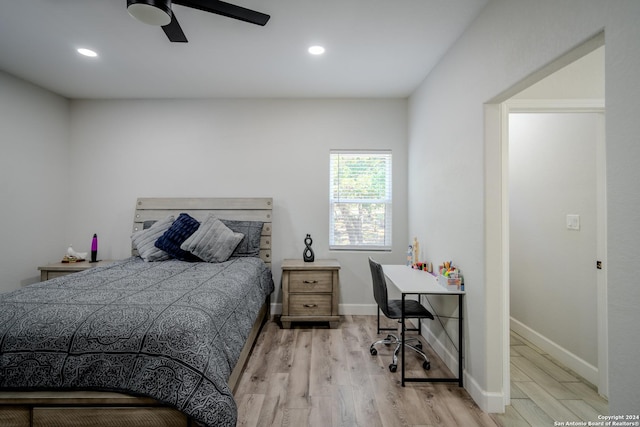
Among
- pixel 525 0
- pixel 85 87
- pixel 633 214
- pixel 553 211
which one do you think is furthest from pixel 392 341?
pixel 85 87

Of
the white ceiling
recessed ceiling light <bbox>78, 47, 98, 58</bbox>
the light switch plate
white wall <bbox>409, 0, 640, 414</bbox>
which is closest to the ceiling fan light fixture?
the white ceiling

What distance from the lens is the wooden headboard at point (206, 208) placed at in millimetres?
3746

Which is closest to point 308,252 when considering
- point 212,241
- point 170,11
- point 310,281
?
point 310,281

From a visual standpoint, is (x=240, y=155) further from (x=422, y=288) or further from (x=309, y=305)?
(x=422, y=288)

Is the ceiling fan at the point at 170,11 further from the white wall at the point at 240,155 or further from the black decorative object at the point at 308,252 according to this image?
the black decorative object at the point at 308,252

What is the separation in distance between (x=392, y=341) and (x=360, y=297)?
95 centimetres

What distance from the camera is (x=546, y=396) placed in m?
2.15

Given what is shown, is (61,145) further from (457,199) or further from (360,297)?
(457,199)

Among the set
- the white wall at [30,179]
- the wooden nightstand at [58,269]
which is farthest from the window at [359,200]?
the white wall at [30,179]

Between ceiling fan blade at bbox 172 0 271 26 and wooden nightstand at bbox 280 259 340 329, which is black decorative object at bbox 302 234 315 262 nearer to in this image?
wooden nightstand at bbox 280 259 340 329

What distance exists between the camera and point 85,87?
3.49m

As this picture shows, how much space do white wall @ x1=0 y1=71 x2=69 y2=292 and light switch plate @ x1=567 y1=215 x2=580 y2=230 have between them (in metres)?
5.39

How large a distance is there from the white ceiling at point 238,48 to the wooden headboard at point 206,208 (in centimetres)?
130

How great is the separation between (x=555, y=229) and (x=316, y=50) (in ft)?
8.80
